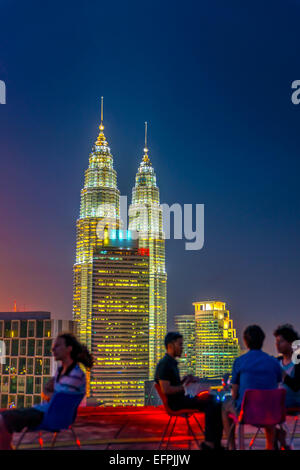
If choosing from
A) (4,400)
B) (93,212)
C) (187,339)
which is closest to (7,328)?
(4,400)

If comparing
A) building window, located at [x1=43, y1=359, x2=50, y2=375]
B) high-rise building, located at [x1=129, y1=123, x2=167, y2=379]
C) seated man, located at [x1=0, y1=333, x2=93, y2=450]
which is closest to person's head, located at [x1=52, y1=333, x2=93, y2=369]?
seated man, located at [x1=0, y1=333, x2=93, y2=450]

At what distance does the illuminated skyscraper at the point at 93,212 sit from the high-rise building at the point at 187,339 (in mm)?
41450

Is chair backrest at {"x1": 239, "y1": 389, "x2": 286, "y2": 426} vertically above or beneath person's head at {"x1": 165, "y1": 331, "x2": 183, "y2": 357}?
beneath

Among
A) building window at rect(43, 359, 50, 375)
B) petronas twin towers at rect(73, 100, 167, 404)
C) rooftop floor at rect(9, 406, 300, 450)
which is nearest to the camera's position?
rooftop floor at rect(9, 406, 300, 450)

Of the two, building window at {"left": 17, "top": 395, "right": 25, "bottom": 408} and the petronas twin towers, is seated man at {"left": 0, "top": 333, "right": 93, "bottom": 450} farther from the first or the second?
the petronas twin towers

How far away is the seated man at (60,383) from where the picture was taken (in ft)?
11.6

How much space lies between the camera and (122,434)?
5422 mm

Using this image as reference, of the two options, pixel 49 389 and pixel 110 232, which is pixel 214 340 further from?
pixel 49 389

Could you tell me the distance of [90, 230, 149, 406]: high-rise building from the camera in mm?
136125

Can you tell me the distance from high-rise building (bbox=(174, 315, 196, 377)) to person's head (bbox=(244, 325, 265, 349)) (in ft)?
541

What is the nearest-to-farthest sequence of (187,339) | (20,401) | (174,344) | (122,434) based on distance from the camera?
(174,344) < (122,434) < (20,401) < (187,339)

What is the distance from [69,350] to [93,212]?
157 meters

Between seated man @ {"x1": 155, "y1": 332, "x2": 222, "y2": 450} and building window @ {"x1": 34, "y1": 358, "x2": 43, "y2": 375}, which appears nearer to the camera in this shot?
seated man @ {"x1": 155, "y1": 332, "x2": 222, "y2": 450}
